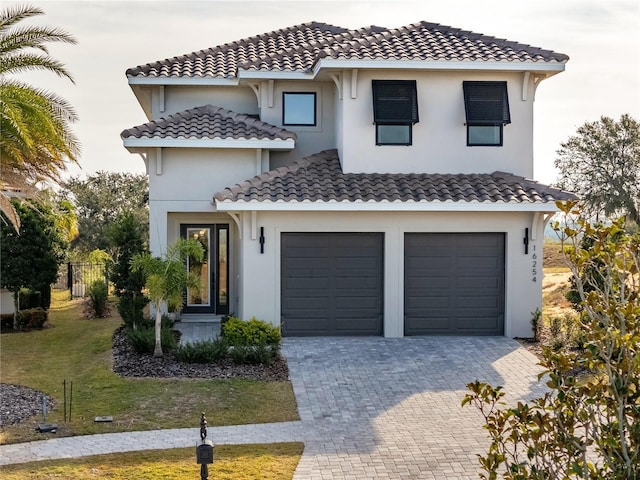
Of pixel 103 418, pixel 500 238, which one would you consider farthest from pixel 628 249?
pixel 500 238

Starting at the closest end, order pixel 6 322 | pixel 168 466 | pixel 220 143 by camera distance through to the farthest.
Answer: pixel 168 466 < pixel 220 143 < pixel 6 322

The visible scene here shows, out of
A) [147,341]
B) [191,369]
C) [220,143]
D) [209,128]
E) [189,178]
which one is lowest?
[191,369]

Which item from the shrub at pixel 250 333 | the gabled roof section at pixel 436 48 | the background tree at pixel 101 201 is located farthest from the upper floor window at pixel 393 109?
the background tree at pixel 101 201

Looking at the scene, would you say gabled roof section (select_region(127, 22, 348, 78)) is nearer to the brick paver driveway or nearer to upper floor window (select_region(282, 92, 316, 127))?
upper floor window (select_region(282, 92, 316, 127))

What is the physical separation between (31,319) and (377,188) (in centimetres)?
1074

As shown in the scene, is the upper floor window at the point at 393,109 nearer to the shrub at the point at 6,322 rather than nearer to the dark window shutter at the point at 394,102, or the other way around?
the dark window shutter at the point at 394,102

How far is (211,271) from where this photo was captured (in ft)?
70.3

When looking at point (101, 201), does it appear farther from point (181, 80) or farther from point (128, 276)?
point (128, 276)

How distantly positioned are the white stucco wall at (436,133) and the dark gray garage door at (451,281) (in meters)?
2.14

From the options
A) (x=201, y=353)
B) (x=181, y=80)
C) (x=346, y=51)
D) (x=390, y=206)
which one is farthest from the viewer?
(x=181, y=80)

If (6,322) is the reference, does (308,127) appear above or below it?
above

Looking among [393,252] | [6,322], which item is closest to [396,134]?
[393,252]

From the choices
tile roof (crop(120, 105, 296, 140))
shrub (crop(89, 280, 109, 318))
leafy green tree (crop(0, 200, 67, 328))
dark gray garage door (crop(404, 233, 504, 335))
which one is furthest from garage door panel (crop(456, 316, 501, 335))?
leafy green tree (crop(0, 200, 67, 328))

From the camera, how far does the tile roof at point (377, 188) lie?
17672 mm
